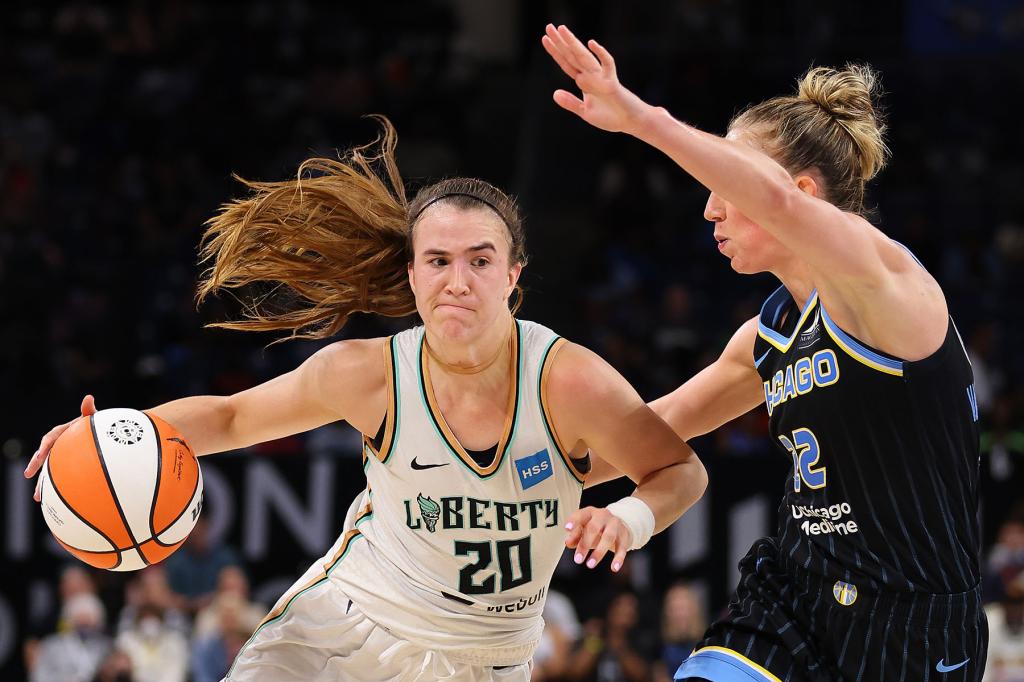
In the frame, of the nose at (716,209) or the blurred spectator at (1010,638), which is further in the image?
the blurred spectator at (1010,638)

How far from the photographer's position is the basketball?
12.2 feet

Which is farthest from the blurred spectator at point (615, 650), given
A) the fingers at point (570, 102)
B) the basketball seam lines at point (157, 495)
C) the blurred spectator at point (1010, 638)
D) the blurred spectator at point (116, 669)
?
the fingers at point (570, 102)

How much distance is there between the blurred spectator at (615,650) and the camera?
8.25 meters

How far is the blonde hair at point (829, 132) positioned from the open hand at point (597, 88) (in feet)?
2.16

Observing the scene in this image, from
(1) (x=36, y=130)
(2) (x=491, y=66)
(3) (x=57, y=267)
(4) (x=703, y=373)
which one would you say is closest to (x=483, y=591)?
(4) (x=703, y=373)

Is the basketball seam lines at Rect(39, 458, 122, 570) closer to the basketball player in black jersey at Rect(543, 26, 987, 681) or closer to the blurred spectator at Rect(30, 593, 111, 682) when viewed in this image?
the basketball player in black jersey at Rect(543, 26, 987, 681)

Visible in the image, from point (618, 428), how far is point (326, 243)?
1145 mm

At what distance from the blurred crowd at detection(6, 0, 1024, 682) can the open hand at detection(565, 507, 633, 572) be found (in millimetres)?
6041

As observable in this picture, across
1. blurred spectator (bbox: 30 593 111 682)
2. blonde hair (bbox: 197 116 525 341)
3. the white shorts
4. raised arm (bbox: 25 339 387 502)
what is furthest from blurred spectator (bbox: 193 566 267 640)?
the white shorts

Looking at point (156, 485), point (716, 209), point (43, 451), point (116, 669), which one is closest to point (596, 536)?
point (716, 209)

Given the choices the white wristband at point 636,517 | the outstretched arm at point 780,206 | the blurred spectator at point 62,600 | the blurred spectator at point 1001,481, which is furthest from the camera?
the blurred spectator at point 1001,481

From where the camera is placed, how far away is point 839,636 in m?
3.10

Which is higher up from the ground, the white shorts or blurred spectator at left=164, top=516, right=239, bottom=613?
blurred spectator at left=164, top=516, right=239, bottom=613

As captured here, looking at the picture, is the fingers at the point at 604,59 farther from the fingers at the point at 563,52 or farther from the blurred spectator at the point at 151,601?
the blurred spectator at the point at 151,601
